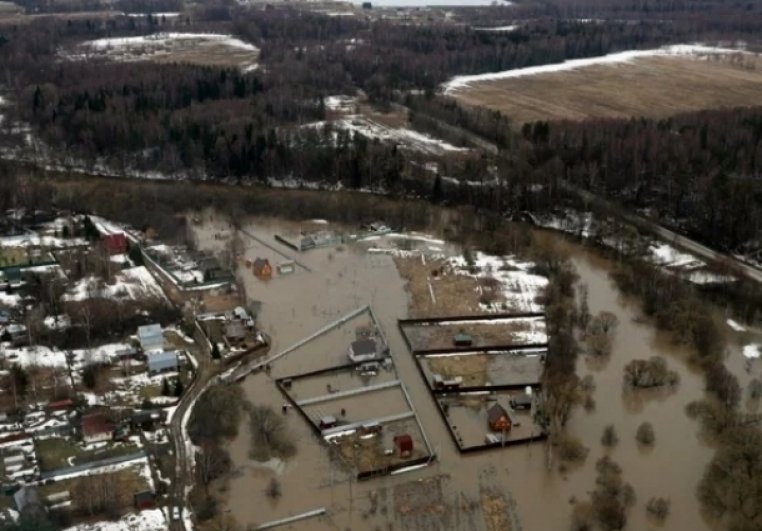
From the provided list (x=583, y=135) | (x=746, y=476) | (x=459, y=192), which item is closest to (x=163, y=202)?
(x=459, y=192)

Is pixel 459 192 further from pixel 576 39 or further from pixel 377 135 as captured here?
pixel 576 39

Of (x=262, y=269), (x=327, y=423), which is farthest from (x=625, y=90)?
(x=327, y=423)

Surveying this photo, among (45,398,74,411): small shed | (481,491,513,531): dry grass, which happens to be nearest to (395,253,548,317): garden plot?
(481,491,513,531): dry grass

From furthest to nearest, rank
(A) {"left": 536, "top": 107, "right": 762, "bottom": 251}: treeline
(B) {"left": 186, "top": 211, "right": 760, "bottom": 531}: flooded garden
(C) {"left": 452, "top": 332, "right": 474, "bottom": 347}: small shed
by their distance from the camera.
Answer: (A) {"left": 536, "top": 107, "right": 762, "bottom": 251}: treeline < (C) {"left": 452, "top": 332, "right": 474, "bottom": 347}: small shed < (B) {"left": 186, "top": 211, "right": 760, "bottom": 531}: flooded garden

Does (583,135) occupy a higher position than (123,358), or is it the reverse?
(583,135)

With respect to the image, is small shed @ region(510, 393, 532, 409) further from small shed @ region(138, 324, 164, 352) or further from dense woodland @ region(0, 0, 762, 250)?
dense woodland @ region(0, 0, 762, 250)

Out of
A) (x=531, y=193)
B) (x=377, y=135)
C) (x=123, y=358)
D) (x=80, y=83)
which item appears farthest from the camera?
(x=80, y=83)

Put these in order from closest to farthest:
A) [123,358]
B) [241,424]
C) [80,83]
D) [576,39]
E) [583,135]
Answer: [241,424], [123,358], [583,135], [80,83], [576,39]
